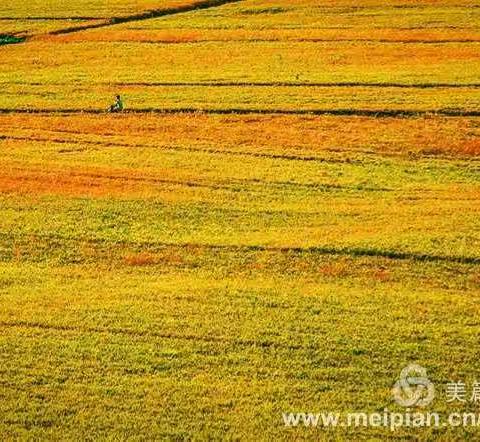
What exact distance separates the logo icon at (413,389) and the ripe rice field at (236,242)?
18cm

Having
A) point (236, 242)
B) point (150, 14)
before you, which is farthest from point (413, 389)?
point (150, 14)

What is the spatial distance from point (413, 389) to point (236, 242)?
7.75m

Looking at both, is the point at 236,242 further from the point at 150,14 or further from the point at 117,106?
the point at 150,14

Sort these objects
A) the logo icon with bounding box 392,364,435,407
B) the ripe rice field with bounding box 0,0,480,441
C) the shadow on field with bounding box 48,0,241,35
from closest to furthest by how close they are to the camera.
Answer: the logo icon with bounding box 392,364,435,407, the ripe rice field with bounding box 0,0,480,441, the shadow on field with bounding box 48,0,241,35

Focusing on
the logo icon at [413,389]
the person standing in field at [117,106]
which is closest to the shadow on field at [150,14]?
the person standing in field at [117,106]

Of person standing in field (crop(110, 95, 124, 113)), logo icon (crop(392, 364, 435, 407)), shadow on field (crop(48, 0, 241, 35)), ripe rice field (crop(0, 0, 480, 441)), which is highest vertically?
shadow on field (crop(48, 0, 241, 35))

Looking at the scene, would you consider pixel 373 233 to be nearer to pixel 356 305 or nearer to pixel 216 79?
pixel 356 305

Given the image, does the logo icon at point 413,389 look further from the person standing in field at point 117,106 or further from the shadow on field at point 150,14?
the shadow on field at point 150,14

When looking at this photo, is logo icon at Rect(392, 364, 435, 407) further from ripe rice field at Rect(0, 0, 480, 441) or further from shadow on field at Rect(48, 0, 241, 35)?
shadow on field at Rect(48, 0, 241, 35)

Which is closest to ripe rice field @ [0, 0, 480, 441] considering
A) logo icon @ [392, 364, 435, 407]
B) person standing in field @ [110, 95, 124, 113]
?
logo icon @ [392, 364, 435, 407]

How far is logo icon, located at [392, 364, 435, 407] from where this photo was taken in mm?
14383

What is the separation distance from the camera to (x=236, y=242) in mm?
21031

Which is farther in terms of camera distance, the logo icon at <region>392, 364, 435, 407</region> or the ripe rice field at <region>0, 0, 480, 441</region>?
the ripe rice field at <region>0, 0, 480, 441</region>

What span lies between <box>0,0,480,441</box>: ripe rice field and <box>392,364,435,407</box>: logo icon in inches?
7.2
